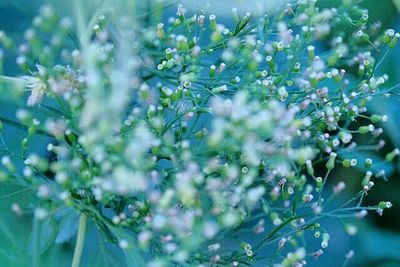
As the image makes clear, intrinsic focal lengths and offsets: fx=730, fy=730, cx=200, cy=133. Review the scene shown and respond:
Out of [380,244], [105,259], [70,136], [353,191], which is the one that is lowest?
[380,244]

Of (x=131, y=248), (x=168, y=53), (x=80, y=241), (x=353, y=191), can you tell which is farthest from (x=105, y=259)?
(x=353, y=191)

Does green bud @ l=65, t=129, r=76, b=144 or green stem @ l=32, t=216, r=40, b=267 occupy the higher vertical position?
green bud @ l=65, t=129, r=76, b=144

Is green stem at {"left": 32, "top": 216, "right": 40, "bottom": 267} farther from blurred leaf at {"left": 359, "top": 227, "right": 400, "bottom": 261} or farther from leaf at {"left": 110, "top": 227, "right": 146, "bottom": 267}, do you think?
blurred leaf at {"left": 359, "top": 227, "right": 400, "bottom": 261}

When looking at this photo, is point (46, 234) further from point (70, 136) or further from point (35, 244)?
point (70, 136)

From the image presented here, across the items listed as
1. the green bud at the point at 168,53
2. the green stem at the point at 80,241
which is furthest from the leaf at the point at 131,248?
the green bud at the point at 168,53

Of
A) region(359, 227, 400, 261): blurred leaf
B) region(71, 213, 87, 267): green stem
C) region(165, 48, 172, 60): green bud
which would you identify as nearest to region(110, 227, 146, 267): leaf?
region(71, 213, 87, 267): green stem

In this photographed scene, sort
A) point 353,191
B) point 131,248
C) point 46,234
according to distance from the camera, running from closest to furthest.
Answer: point 131,248 < point 46,234 < point 353,191
